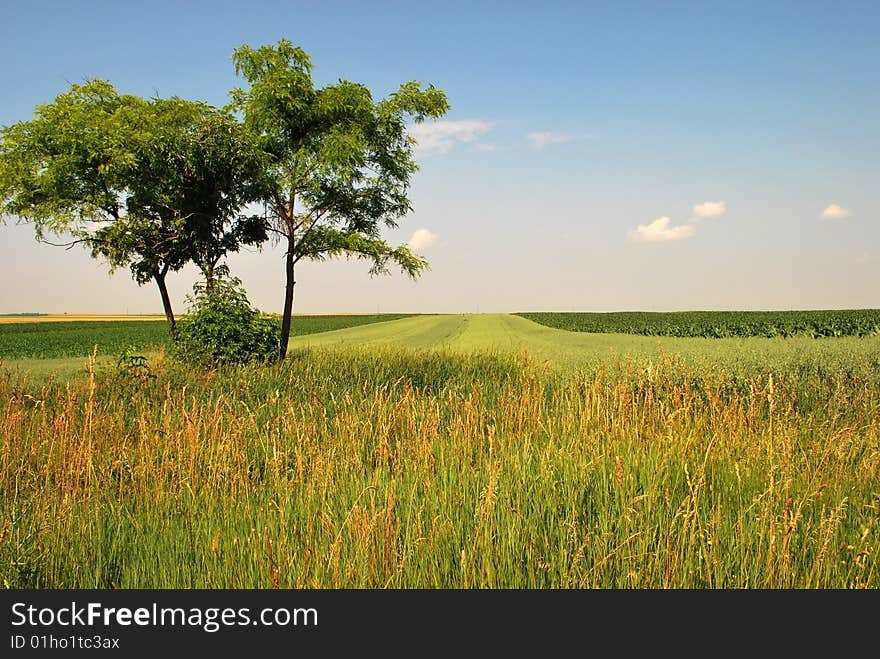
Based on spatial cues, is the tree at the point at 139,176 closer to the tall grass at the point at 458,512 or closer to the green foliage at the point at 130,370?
the green foliage at the point at 130,370

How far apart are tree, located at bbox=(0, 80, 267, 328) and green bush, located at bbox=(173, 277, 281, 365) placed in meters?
3.58

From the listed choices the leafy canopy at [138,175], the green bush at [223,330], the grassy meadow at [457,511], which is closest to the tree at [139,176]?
the leafy canopy at [138,175]

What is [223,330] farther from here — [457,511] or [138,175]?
[457,511]

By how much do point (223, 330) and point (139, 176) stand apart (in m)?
7.20

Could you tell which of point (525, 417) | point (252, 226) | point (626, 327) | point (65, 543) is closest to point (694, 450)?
point (525, 417)

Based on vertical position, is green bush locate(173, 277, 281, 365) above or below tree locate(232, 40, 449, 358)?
below

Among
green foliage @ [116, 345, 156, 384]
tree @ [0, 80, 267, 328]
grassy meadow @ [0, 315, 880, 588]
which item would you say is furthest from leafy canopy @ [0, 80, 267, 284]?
grassy meadow @ [0, 315, 880, 588]

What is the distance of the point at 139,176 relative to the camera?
59.0 ft

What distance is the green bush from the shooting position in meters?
14.3

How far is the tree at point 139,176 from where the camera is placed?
17.5 metres

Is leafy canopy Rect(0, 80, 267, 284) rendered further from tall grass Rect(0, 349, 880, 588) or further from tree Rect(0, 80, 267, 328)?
tall grass Rect(0, 349, 880, 588)

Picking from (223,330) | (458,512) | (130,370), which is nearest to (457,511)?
(458,512)

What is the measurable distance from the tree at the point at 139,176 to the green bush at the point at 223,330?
358 centimetres

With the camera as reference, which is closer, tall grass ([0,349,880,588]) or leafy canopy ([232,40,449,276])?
tall grass ([0,349,880,588])
